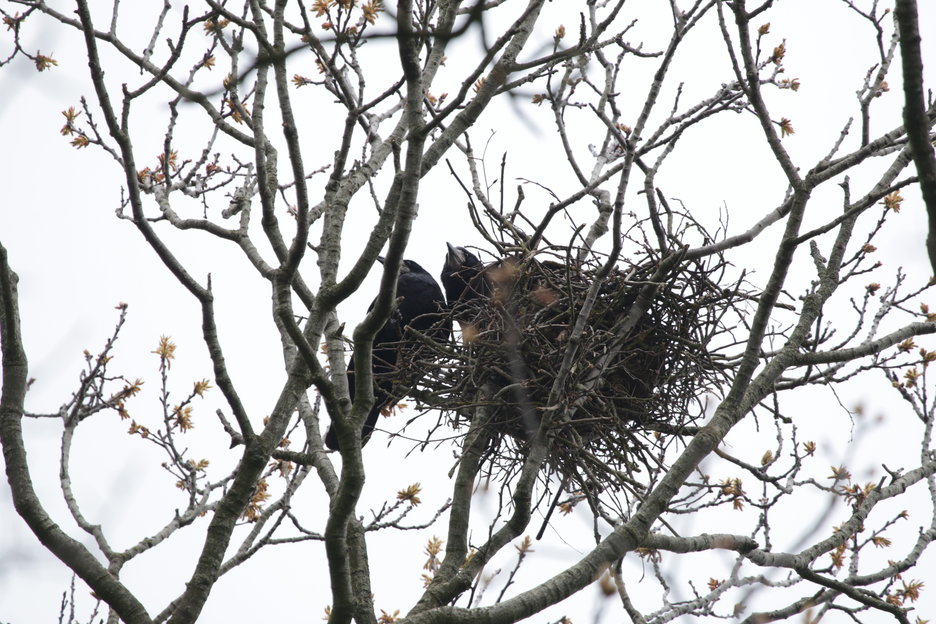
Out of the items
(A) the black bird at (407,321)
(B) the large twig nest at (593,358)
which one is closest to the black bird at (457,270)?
(A) the black bird at (407,321)

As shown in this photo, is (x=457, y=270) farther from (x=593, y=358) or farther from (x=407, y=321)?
(x=593, y=358)

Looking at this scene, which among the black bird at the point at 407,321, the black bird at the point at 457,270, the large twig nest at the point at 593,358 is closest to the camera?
the large twig nest at the point at 593,358

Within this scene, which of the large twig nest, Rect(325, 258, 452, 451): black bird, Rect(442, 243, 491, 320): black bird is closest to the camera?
the large twig nest

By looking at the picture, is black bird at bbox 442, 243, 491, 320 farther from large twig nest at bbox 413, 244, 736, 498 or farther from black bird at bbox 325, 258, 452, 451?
large twig nest at bbox 413, 244, 736, 498

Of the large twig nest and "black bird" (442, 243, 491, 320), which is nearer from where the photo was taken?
the large twig nest

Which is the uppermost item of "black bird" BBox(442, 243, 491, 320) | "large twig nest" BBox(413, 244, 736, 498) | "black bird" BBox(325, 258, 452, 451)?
"black bird" BBox(442, 243, 491, 320)

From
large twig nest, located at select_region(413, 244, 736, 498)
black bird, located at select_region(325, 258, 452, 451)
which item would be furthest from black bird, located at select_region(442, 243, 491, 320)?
large twig nest, located at select_region(413, 244, 736, 498)

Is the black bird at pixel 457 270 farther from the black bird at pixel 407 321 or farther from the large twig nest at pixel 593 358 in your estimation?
the large twig nest at pixel 593 358

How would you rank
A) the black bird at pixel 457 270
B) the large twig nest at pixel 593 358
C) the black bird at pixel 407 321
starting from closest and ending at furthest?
1. the large twig nest at pixel 593 358
2. the black bird at pixel 407 321
3. the black bird at pixel 457 270

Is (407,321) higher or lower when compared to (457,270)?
lower

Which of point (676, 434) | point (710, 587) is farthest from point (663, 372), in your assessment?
point (710, 587)

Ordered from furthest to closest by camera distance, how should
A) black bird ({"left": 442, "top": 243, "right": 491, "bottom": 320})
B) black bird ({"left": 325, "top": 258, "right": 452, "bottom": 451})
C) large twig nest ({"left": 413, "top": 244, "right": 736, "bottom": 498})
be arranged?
black bird ({"left": 442, "top": 243, "right": 491, "bottom": 320}) < black bird ({"left": 325, "top": 258, "right": 452, "bottom": 451}) < large twig nest ({"left": 413, "top": 244, "right": 736, "bottom": 498})

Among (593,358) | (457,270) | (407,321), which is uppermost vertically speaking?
(457,270)

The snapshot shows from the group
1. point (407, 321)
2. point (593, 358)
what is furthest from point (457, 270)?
point (593, 358)
